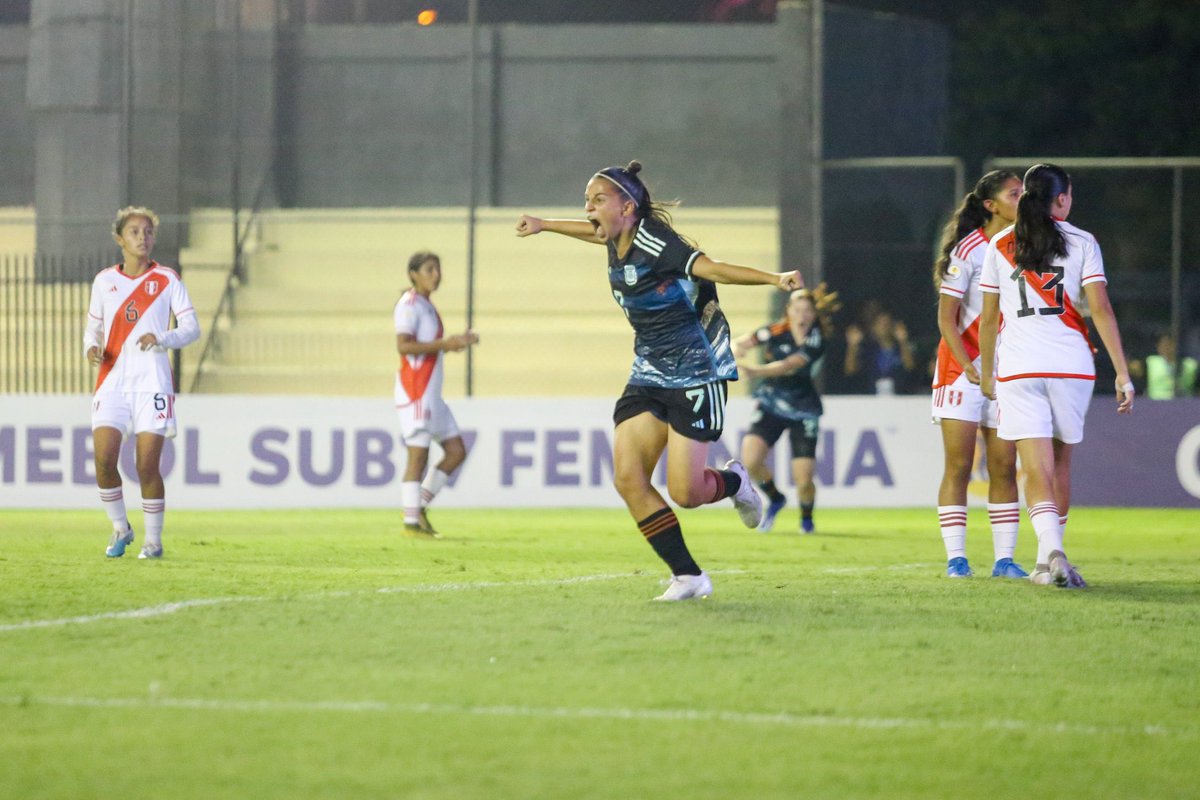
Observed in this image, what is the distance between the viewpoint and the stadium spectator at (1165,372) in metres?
19.0

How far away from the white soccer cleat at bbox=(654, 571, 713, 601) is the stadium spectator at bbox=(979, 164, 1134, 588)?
5.58 ft

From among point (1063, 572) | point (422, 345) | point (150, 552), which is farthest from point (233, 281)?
point (1063, 572)

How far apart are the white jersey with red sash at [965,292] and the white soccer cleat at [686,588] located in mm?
1988

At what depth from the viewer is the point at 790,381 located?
14.9 meters

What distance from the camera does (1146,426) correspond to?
18.0 metres

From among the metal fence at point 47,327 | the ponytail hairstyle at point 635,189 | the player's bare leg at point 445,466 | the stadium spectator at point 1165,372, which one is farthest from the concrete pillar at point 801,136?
the ponytail hairstyle at point 635,189

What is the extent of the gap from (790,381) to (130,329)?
588cm

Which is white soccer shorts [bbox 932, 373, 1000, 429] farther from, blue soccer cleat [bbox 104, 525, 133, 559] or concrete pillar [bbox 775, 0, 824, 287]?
concrete pillar [bbox 775, 0, 824, 287]

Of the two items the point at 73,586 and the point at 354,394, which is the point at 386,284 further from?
the point at 73,586

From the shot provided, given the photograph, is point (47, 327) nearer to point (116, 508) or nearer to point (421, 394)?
point (421, 394)

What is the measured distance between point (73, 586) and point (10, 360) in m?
10.8

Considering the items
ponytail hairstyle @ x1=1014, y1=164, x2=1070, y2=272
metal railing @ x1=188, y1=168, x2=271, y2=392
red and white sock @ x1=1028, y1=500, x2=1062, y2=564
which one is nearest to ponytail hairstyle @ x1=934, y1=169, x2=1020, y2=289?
ponytail hairstyle @ x1=1014, y1=164, x2=1070, y2=272

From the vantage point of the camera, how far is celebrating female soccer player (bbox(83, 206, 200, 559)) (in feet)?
35.3

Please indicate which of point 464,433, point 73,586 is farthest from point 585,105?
point 73,586
